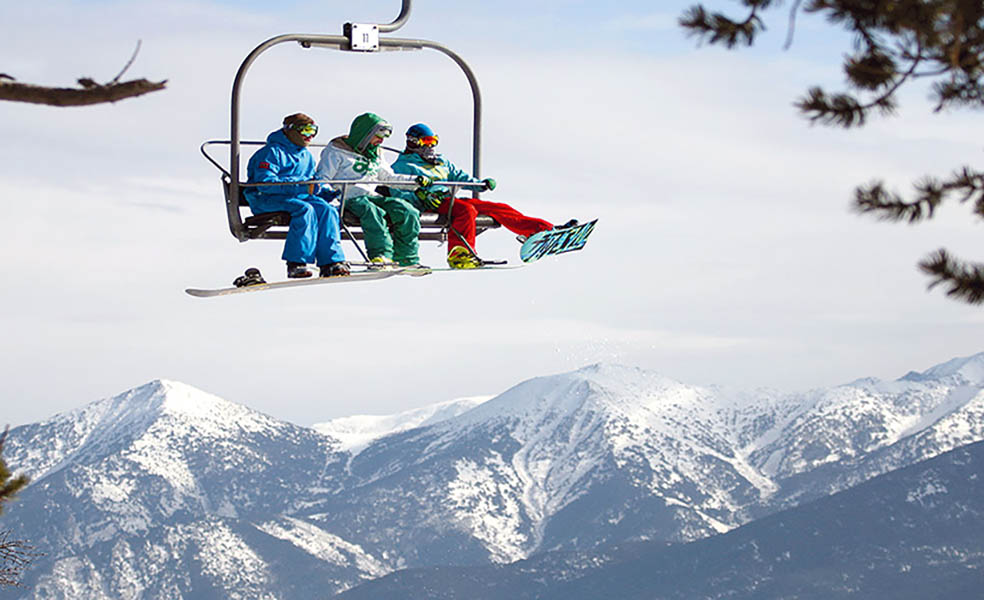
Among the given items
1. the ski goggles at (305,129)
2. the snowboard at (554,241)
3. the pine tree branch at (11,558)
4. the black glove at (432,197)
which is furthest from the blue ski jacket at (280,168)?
the pine tree branch at (11,558)

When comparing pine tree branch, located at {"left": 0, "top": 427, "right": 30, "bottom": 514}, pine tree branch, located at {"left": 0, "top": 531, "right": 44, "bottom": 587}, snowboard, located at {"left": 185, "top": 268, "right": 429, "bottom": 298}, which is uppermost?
snowboard, located at {"left": 185, "top": 268, "right": 429, "bottom": 298}

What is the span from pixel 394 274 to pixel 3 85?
574 cm

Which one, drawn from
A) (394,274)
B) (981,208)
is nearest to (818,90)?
(981,208)

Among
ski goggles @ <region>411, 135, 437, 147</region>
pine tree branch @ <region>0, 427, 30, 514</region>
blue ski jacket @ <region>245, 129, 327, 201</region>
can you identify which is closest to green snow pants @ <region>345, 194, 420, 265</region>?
blue ski jacket @ <region>245, 129, 327, 201</region>

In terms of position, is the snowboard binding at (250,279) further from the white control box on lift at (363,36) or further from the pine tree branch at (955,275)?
the pine tree branch at (955,275)

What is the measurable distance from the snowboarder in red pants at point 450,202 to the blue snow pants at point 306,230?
0.99m

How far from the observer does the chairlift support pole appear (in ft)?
35.1

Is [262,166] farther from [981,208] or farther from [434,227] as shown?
[981,208]

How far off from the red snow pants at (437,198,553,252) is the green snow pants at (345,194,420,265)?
0.36 meters

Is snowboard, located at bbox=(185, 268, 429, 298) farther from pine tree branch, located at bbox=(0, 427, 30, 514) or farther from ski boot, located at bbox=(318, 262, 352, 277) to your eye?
pine tree branch, located at bbox=(0, 427, 30, 514)

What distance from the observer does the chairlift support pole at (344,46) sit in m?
10.7

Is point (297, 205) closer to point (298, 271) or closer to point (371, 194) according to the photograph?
point (298, 271)

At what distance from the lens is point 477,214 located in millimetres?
13336

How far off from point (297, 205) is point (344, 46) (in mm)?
1758
